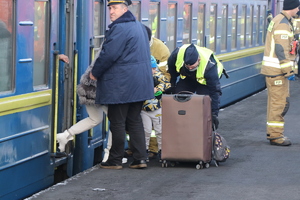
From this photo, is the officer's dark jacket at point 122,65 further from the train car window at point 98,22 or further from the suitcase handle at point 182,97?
the train car window at point 98,22

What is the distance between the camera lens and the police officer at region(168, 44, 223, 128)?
797 cm

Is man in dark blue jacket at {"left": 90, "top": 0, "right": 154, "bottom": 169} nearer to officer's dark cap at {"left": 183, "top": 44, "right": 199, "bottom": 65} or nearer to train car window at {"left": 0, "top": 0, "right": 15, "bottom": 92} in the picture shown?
officer's dark cap at {"left": 183, "top": 44, "right": 199, "bottom": 65}

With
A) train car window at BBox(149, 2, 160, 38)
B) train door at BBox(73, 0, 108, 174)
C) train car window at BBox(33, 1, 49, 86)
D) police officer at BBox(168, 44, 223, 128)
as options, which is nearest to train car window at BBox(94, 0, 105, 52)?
train door at BBox(73, 0, 108, 174)

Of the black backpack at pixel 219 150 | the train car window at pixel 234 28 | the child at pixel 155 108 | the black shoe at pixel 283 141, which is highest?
the train car window at pixel 234 28

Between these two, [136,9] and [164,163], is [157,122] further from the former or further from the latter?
[136,9]

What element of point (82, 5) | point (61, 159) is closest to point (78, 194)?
point (61, 159)

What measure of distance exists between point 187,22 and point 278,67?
3.26 meters

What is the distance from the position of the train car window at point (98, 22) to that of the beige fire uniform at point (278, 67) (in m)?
2.17

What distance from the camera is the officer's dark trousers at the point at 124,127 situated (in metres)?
7.46

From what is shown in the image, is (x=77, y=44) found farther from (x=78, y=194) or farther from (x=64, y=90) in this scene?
(x=78, y=194)

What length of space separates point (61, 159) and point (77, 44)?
3.82 ft

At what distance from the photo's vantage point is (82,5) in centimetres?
775

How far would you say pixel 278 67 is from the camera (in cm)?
934

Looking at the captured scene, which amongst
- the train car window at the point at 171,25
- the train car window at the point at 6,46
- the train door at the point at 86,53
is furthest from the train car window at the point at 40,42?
the train car window at the point at 171,25
